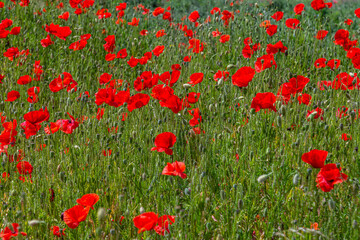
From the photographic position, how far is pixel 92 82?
4.17 metres

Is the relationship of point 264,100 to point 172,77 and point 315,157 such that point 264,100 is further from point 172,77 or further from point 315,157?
point 172,77

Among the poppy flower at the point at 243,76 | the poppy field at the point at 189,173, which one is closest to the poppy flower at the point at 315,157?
the poppy field at the point at 189,173

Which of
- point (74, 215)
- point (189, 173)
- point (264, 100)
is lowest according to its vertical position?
point (189, 173)

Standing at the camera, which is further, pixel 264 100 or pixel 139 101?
pixel 139 101

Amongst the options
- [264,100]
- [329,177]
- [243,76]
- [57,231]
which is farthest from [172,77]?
[329,177]

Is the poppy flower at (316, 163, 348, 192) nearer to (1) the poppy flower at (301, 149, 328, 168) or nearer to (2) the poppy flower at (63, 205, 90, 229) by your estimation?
(1) the poppy flower at (301, 149, 328, 168)

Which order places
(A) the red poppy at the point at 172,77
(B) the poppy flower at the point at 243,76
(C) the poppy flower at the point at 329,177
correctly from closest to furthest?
(C) the poppy flower at the point at 329,177
(B) the poppy flower at the point at 243,76
(A) the red poppy at the point at 172,77

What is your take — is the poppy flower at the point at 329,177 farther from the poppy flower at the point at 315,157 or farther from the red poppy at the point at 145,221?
the red poppy at the point at 145,221

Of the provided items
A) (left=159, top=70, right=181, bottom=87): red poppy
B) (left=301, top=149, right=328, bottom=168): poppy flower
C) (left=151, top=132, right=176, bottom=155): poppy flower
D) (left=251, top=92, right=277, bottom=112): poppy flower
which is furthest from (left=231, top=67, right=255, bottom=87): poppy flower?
(left=301, top=149, right=328, bottom=168): poppy flower

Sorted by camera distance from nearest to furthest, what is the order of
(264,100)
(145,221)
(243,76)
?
(145,221)
(264,100)
(243,76)

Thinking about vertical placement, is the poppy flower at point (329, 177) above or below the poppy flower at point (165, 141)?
above

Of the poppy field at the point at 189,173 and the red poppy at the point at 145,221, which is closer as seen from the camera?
the red poppy at the point at 145,221

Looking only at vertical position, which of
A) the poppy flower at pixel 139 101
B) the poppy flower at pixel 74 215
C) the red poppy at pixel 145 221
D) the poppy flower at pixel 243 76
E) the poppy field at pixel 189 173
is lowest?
the poppy field at pixel 189 173

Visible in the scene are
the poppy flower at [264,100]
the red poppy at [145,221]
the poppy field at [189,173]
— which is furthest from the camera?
the poppy flower at [264,100]
